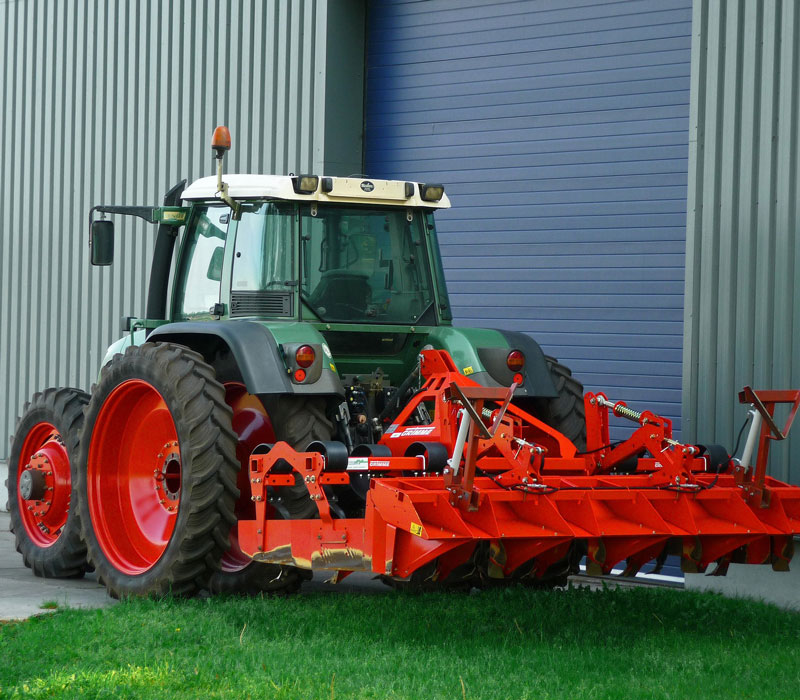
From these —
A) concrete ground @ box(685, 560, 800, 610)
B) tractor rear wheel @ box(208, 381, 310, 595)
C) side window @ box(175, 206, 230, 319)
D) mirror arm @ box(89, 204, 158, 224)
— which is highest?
mirror arm @ box(89, 204, 158, 224)

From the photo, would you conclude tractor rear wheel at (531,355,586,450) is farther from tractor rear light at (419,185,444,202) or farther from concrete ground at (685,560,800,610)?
concrete ground at (685,560,800,610)

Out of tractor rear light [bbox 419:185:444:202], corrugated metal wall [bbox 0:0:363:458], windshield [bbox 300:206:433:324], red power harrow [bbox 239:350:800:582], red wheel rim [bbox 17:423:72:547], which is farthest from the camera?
corrugated metal wall [bbox 0:0:363:458]

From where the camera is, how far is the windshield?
805cm

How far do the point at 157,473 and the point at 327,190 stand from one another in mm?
2053

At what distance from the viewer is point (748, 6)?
9031 mm

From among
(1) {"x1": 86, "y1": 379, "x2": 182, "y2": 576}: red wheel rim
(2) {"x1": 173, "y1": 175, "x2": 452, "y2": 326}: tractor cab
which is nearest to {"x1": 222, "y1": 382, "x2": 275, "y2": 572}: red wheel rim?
(1) {"x1": 86, "y1": 379, "x2": 182, "y2": 576}: red wheel rim

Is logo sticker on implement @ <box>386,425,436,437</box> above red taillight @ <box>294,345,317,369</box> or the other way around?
the other way around

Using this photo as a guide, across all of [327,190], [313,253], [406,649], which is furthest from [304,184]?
[406,649]

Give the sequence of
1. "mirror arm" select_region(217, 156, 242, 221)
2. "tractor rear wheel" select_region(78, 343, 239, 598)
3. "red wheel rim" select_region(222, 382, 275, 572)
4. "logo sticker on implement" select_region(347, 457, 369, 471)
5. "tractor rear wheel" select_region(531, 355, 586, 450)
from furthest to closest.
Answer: "tractor rear wheel" select_region(531, 355, 586, 450) < "mirror arm" select_region(217, 156, 242, 221) < "red wheel rim" select_region(222, 382, 275, 572) < "tractor rear wheel" select_region(78, 343, 239, 598) < "logo sticker on implement" select_region(347, 457, 369, 471)

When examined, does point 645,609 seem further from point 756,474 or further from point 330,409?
point 330,409

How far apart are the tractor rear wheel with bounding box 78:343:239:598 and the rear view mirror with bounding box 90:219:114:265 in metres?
0.95

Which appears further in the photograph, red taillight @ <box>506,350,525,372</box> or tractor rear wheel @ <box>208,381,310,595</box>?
red taillight @ <box>506,350,525,372</box>

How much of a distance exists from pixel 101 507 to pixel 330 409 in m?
1.69

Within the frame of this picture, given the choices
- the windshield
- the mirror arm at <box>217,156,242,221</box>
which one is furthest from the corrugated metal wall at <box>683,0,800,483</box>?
the mirror arm at <box>217,156,242,221</box>
